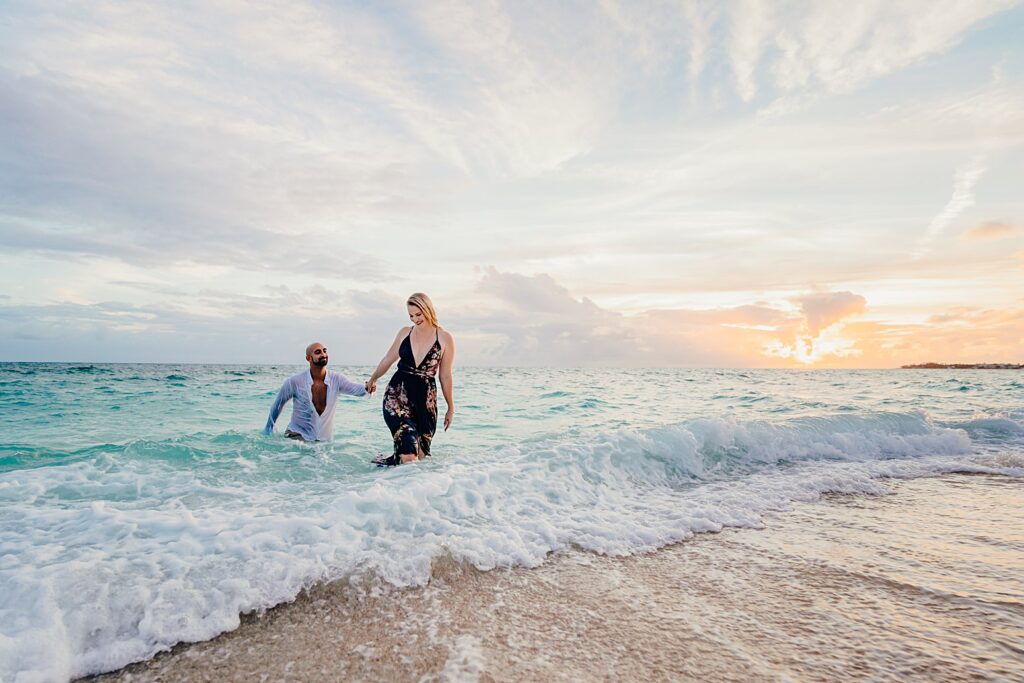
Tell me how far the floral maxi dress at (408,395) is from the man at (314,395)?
123 cm

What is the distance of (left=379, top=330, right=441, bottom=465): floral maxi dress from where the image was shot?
20.5 feet

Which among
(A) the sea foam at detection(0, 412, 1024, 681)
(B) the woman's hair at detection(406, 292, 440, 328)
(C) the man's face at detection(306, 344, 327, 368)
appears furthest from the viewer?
(C) the man's face at detection(306, 344, 327, 368)

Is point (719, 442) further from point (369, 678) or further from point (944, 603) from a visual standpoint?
point (369, 678)

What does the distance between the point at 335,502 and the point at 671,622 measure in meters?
2.73

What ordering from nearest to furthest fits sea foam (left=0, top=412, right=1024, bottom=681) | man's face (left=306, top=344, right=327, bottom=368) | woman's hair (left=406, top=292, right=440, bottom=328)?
sea foam (left=0, top=412, right=1024, bottom=681), woman's hair (left=406, top=292, right=440, bottom=328), man's face (left=306, top=344, right=327, bottom=368)

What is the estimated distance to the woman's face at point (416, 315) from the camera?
19.7ft

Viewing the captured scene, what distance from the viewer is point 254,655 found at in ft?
8.00

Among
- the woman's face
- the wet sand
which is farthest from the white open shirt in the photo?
the wet sand

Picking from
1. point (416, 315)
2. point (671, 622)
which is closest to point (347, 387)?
point (416, 315)

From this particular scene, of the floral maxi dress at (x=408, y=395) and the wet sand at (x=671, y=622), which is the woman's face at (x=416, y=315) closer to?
the floral maxi dress at (x=408, y=395)

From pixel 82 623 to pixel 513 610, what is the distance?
2.20 m

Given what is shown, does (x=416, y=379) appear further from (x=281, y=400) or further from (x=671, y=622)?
(x=671, y=622)

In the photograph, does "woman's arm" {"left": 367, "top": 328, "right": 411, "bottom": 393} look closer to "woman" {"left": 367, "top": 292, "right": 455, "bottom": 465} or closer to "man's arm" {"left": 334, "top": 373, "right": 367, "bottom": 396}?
"woman" {"left": 367, "top": 292, "right": 455, "bottom": 465}

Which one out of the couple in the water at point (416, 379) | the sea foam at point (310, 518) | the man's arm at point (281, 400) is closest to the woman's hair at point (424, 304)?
the couple in the water at point (416, 379)
